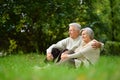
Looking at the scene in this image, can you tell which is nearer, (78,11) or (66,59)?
(66,59)

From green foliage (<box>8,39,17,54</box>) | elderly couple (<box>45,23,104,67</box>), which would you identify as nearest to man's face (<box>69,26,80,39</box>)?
elderly couple (<box>45,23,104,67</box>)

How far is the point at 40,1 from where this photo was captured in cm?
1388

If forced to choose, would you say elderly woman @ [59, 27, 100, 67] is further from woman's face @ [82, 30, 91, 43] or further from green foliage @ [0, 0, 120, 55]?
green foliage @ [0, 0, 120, 55]

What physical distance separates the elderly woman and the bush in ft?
19.1

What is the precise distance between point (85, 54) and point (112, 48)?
237 inches

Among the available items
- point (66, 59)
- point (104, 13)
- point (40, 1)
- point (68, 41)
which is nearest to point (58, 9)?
point (40, 1)

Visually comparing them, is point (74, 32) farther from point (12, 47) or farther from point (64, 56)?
point (12, 47)

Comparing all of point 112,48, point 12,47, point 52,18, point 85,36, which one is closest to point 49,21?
point 52,18

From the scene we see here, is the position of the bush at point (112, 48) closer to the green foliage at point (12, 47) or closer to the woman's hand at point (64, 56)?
the green foliage at point (12, 47)

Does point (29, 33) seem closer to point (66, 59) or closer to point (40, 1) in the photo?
point (40, 1)

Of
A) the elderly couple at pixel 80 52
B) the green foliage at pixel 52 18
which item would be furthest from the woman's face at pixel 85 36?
the green foliage at pixel 52 18

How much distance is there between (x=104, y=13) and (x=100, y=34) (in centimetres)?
72

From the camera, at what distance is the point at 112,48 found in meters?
13.5

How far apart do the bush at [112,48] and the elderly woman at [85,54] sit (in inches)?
229
